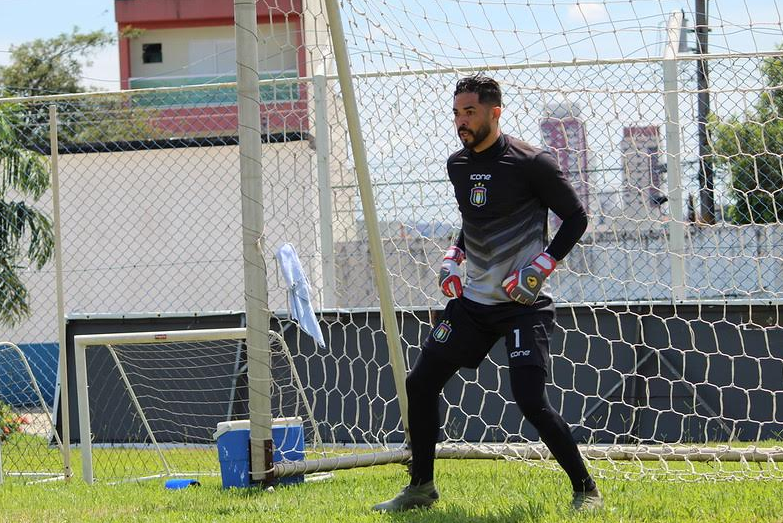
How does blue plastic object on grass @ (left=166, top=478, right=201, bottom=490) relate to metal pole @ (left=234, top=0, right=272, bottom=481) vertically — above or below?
below

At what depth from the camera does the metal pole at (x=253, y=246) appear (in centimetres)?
598

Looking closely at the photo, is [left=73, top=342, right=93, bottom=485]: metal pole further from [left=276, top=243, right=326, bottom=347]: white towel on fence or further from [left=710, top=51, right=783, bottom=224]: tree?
[left=710, top=51, right=783, bottom=224]: tree

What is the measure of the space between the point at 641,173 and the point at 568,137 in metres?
0.54

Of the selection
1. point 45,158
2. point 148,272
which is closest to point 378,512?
point 45,158

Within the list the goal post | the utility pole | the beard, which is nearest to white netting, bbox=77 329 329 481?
the goal post

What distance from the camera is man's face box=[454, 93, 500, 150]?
513 centimetres

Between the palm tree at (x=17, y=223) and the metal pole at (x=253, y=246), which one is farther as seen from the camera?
the palm tree at (x=17, y=223)

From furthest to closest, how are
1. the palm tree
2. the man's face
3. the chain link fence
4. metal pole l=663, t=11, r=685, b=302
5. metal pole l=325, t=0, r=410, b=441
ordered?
the palm tree, the chain link fence, metal pole l=663, t=11, r=685, b=302, metal pole l=325, t=0, r=410, b=441, the man's face

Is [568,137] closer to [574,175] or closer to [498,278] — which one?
[574,175]

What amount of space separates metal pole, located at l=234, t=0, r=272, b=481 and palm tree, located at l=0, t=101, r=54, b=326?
18.4 ft

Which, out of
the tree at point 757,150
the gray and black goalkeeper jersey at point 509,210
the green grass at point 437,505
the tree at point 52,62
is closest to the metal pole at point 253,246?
the green grass at point 437,505

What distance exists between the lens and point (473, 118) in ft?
16.8

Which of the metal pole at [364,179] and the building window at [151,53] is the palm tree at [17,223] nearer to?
the metal pole at [364,179]

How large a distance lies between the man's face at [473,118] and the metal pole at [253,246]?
130 cm
